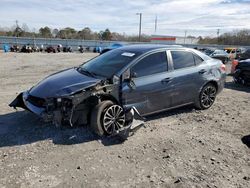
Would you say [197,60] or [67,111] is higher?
[197,60]

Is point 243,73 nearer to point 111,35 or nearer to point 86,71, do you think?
point 86,71

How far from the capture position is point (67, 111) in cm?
469

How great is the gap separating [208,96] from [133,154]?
10.8 feet

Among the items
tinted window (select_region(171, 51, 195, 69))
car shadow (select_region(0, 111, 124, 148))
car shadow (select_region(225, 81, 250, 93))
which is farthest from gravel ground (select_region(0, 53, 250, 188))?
car shadow (select_region(225, 81, 250, 93))

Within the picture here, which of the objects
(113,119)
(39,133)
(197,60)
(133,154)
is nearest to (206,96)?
(197,60)

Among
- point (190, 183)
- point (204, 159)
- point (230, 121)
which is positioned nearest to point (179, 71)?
point (230, 121)

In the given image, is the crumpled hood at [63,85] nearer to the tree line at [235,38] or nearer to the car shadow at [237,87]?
the car shadow at [237,87]

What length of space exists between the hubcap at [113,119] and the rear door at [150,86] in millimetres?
280

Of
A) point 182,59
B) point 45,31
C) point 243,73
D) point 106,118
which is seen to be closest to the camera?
point 106,118

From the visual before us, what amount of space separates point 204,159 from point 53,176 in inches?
92.6

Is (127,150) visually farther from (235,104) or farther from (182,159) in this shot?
(235,104)

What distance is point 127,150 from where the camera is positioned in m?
4.60

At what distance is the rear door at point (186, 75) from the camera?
19.9 feet

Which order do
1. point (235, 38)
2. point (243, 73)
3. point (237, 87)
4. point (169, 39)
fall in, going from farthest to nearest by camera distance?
point (235, 38) → point (169, 39) → point (243, 73) → point (237, 87)
